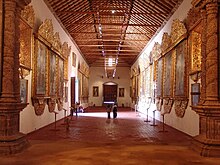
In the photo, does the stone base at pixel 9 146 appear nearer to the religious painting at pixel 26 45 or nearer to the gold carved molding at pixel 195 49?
the religious painting at pixel 26 45

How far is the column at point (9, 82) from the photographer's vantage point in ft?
22.0

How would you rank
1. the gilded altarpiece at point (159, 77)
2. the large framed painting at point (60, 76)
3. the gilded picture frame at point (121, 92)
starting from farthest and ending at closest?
the gilded picture frame at point (121, 92), the large framed painting at point (60, 76), the gilded altarpiece at point (159, 77)

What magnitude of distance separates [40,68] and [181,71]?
4996mm

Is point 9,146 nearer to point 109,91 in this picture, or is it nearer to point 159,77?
point 159,77

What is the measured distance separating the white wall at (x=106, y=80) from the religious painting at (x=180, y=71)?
999 inches

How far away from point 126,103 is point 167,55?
78.0 feet

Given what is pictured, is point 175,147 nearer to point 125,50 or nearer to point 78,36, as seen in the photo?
point 78,36

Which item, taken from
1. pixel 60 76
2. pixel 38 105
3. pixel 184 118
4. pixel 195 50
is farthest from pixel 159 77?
pixel 38 105

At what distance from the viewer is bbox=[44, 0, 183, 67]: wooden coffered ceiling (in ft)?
46.2

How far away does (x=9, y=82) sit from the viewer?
6895mm

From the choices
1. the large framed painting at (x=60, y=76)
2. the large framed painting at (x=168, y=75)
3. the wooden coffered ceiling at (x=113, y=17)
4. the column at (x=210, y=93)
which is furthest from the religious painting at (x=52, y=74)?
the column at (x=210, y=93)

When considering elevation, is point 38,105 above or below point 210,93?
below

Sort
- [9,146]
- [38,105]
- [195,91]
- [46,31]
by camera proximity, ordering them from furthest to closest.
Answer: [46,31] → [38,105] → [195,91] → [9,146]

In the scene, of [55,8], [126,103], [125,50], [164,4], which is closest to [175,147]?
[164,4]
